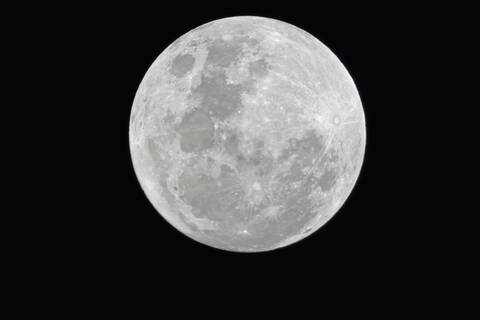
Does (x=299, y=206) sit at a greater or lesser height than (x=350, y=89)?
lesser

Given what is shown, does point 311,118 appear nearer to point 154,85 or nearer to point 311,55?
point 311,55

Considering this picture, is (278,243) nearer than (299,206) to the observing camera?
No

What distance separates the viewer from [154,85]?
6.70m

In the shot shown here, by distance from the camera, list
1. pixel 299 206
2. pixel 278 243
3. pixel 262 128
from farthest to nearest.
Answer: pixel 278 243 < pixel 299 206 < pixel 262 128

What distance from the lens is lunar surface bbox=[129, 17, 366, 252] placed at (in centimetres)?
603

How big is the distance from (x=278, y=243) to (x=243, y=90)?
2.20 metres

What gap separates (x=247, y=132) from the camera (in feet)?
19.6

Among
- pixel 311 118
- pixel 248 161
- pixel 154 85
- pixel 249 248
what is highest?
pixel 154 85

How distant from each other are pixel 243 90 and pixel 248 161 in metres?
0.79

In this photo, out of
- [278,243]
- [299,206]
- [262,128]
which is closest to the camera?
[262,128]

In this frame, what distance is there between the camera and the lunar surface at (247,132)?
603 centimetres

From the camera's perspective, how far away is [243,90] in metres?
6.03

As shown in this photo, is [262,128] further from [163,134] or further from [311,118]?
[163,134]

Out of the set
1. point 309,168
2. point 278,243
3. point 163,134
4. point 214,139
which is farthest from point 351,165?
point 163,134
